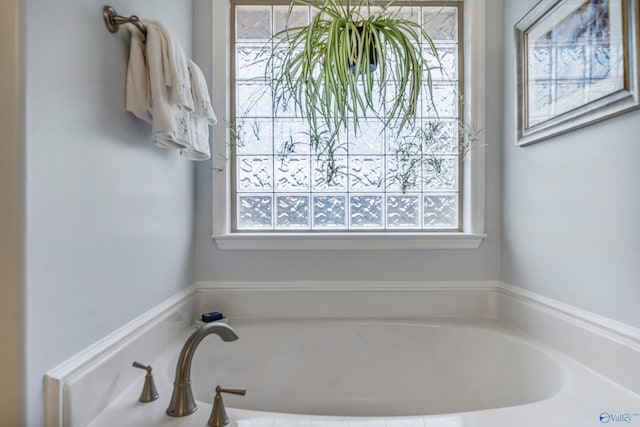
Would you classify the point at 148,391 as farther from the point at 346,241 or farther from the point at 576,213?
the point at 576,213

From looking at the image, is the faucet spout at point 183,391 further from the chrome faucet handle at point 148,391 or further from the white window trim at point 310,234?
the white window trim at point 310,234

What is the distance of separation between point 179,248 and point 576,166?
5.12 ft

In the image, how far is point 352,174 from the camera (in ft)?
6.37

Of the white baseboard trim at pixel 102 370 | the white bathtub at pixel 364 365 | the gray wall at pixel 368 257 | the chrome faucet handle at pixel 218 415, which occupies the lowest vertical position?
the white bathtub at pixel 364 365

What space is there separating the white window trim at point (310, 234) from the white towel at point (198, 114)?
1.25ft

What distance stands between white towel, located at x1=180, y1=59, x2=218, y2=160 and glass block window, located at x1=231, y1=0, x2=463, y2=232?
0.45 m

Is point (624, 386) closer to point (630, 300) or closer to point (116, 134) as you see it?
point (630, 300)

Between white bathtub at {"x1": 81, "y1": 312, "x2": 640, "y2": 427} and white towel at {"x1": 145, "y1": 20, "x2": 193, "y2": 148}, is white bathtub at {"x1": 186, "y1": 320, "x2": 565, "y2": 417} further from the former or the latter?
white towel at {"x1": 145, "y1": 20, "x2": 193, "y2": 148}

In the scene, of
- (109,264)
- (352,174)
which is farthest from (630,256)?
(109,264)

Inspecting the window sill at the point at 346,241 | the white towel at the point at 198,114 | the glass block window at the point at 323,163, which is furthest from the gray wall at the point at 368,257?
the white towel at the point at 198,114

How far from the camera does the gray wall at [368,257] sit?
1866mm

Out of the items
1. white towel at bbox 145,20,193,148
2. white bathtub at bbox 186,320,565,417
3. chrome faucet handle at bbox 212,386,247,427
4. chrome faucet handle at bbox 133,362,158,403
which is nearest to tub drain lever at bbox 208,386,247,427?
chrome faucet handle at bbox 212,386,247,427

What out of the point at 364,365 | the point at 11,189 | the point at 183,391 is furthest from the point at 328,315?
the point at 11,189

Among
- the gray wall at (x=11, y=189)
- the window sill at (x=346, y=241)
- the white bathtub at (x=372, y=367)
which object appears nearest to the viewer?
the gray wall at (x=11, y=189)
